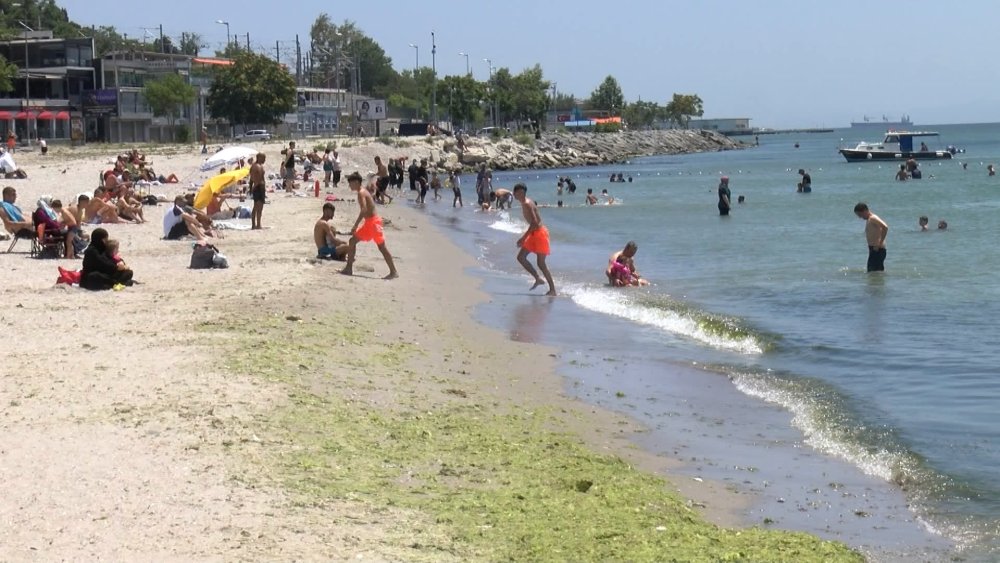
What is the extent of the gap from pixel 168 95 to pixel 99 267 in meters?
74.8

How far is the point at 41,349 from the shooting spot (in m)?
10.2

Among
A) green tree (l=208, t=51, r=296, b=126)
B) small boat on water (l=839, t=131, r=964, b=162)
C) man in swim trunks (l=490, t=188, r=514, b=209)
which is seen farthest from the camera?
small boat on water (l=839, t=131, r=964, b=162)

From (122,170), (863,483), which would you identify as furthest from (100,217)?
(863,483)

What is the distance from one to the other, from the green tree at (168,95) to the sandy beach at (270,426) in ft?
238

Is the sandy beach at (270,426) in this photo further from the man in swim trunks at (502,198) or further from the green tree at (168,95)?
the green tree at (168,95)

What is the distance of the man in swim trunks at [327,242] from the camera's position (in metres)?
18.8

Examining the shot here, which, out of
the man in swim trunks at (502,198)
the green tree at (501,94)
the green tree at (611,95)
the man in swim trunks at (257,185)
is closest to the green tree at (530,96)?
the green tree at (501,94)

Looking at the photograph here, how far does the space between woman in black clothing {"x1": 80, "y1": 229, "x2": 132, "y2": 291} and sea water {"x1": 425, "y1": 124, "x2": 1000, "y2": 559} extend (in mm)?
4871

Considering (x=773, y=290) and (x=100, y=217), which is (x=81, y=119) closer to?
(x=100, y=217)

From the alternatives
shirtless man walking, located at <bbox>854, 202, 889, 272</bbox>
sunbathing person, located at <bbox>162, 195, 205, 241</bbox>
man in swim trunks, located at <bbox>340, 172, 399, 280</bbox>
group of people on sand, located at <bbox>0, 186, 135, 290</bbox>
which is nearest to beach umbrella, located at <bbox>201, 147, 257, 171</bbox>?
sunbathing person, located at <bbox>162, 195, 205, 241</bbox>

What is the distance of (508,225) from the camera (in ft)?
115

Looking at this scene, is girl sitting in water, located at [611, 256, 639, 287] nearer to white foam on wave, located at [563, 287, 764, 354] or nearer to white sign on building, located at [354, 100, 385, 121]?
white foam on wave, located at [563, 287, 764, 354]

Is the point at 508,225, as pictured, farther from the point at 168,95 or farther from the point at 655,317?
the point at 168,95

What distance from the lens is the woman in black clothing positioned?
45.8 ft
